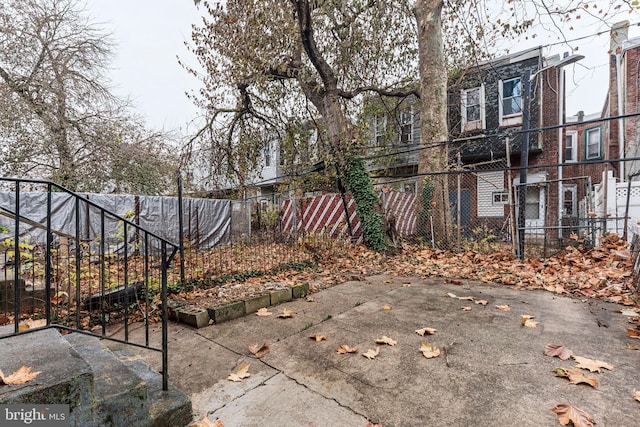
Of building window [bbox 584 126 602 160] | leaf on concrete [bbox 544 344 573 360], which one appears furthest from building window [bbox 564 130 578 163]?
leaf on concrete [bbox 544 344 573 360]

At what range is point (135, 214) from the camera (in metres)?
7.19

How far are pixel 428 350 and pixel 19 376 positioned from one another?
2.55 meters

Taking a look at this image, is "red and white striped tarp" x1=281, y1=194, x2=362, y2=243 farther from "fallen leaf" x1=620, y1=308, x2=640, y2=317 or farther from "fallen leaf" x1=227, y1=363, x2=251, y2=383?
"fallen leaf" x1=227, y1=363, x2=251, y2=383

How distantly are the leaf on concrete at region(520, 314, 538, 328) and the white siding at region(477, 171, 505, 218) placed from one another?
10.0 metres

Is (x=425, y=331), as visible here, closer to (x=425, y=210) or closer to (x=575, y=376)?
(x=575, y=376)

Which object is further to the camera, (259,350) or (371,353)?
(259,350)

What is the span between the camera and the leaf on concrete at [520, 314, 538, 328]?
2.84 metres

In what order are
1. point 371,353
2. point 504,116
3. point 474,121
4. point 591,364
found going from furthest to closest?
1. point 474,121
2. point 504,116
3. point 371,353
4. point 591,364

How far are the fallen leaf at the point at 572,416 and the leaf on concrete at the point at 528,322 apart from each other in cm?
131

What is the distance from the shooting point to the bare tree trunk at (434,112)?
710 cm

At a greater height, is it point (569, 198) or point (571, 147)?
point (571, 147)

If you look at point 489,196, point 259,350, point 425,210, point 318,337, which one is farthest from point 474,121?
point 259,350

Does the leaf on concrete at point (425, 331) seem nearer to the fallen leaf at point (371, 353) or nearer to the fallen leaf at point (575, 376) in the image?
the fallen leaf at point (371, 353)

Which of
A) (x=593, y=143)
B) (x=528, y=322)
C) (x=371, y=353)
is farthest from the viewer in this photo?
(x=593, y=143)
